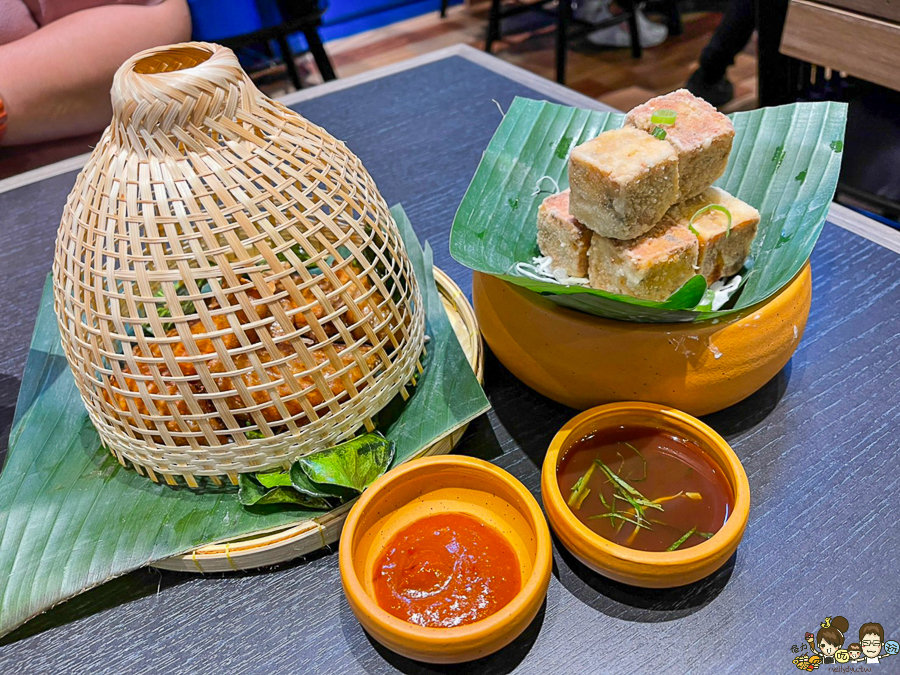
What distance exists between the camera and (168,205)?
784 millimetres

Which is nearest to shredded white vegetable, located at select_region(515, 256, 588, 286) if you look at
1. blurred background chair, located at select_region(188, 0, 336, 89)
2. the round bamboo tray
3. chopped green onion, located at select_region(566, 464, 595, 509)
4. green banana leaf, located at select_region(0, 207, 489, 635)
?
green banana leaf, located at select_region(0, 207, 489, 635)

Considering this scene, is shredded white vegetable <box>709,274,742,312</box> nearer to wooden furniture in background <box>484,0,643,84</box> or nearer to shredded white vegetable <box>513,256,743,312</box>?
shredded white vegetable <box>513,256,743,312</box>

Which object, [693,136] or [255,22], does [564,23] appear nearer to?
[255,22]

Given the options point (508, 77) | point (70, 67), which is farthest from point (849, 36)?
point (70, 67)

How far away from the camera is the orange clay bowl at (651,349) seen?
2.79 feet

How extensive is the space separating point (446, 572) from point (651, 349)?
1.21ft

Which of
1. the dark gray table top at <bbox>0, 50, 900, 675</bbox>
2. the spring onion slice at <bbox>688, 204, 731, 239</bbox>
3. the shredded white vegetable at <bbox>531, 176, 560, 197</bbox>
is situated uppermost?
the spring onion slice at <bbox>688, 204, 731, 239</bbox>

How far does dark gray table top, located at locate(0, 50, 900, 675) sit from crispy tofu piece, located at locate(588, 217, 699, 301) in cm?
22

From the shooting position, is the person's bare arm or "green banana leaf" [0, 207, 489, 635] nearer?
"green banana leaf" [0, 207, 489, 635]

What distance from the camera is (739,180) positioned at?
111cm

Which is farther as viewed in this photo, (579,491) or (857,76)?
(857,76)

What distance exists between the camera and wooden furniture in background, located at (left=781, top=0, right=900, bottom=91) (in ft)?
5.43

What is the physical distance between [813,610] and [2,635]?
919 mm

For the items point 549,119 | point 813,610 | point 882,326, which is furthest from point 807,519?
point 549,119
